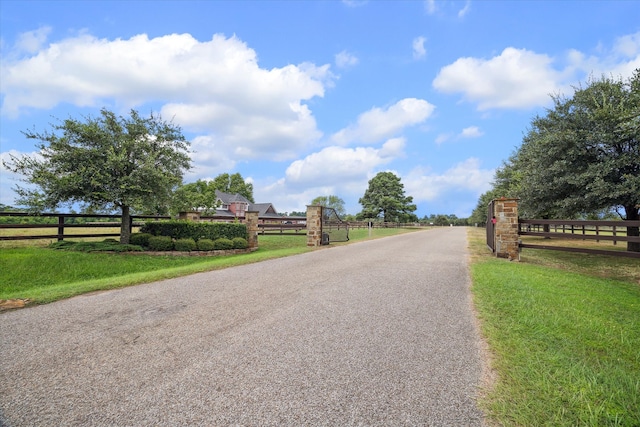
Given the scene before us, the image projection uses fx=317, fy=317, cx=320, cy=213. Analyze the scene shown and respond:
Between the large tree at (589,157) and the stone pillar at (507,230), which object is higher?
the large tree at (589,157)

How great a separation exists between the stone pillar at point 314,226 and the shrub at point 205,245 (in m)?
4.41

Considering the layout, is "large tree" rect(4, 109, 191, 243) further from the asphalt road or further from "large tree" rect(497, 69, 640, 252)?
"large tree" rect(497, 69, 640, 252)

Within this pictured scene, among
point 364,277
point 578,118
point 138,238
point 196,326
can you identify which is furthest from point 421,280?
point 578,118

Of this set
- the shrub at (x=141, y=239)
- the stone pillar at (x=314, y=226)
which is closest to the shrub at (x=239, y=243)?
the stone pillar at (x=314, y=226)

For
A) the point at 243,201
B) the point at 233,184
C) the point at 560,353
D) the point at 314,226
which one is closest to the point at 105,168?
the point at 314,226

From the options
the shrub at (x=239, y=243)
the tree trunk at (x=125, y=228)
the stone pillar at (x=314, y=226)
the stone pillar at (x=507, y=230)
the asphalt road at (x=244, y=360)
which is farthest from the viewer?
the stone pillar at (x=314, y=226)

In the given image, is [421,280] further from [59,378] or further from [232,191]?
[232,191]

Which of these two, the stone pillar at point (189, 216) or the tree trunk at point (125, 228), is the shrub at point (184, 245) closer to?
the stone pillar at point (189, 216)

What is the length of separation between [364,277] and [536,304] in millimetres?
2965

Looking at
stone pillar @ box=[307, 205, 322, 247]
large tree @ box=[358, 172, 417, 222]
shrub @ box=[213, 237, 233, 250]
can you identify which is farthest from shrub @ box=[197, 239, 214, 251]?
large tree @ box=[358, 172, 417, 222]

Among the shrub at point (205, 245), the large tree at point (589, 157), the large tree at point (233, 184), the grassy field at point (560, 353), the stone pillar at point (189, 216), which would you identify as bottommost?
the grassy field at point (560, 353)

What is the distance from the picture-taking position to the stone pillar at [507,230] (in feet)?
34.4

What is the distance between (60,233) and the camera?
39.7 ft

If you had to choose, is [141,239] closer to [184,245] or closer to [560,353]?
[184,245]
